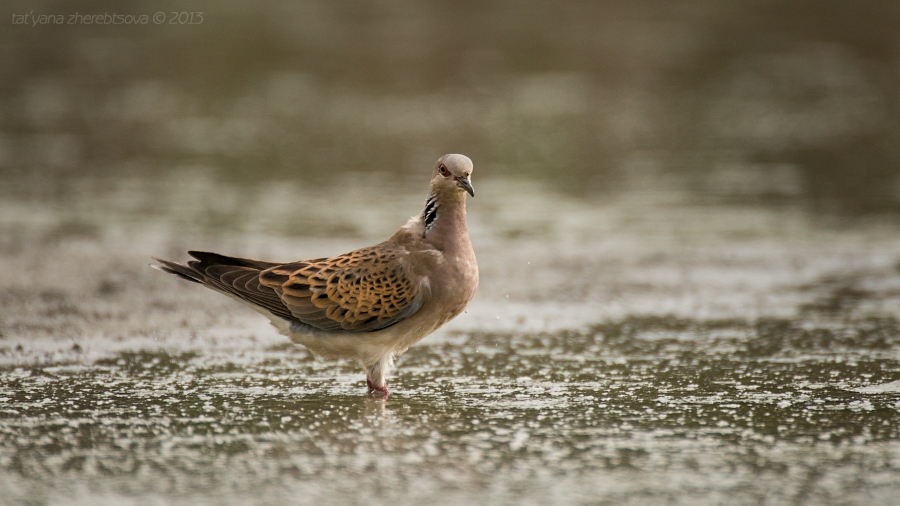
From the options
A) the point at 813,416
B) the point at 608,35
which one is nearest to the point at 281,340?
the point at 813,416

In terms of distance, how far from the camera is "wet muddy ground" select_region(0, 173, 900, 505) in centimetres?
435

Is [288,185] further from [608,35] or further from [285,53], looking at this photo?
[608,35]

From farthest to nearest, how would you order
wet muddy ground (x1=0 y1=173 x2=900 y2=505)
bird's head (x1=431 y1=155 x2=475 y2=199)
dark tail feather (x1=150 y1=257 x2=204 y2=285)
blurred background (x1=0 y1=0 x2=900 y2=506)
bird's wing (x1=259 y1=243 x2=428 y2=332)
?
dark tail feather (x1=150 y1=257 x2=204 y2=285) → bird's head (x1=431 y1=155 x2=475 y2=199) → bird's wing (x1=259 y1=243 x2=428 y2=332) → blurred background (x1=0 y1=0 x2=900 y2=506) → wet muddy ground (x1=0 y1=173 x2=900 y2=505)

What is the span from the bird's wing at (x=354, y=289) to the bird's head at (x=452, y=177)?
396 mm

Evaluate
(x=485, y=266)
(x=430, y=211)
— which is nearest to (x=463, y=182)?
(x=430, y=211)

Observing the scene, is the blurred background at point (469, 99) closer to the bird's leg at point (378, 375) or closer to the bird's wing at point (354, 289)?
the bird's wing at point (354, 289)

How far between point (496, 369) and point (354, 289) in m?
0.92

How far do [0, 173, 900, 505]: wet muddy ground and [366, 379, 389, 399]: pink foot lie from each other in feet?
0.26

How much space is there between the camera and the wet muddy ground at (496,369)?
14.3 ft

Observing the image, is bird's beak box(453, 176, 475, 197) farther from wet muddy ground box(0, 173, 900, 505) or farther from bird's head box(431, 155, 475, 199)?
wet muddy ground box(0, 173, 900, 505)

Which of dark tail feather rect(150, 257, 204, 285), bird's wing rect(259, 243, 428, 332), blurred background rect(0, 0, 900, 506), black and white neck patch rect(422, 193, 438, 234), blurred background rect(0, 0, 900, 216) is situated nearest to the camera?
blurred background rect(0, 0, 900, 506)

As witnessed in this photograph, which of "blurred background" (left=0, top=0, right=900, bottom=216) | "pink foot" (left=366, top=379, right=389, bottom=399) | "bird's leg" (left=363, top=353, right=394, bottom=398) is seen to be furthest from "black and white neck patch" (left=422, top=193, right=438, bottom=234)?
"blurred background" (left=0, top=0, right=900, bottom=216)

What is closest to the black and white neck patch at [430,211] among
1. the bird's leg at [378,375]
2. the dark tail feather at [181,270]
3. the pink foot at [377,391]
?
the bird's leg at [378,375]

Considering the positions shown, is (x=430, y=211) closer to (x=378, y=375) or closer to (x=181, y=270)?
(x=378, y=375)
